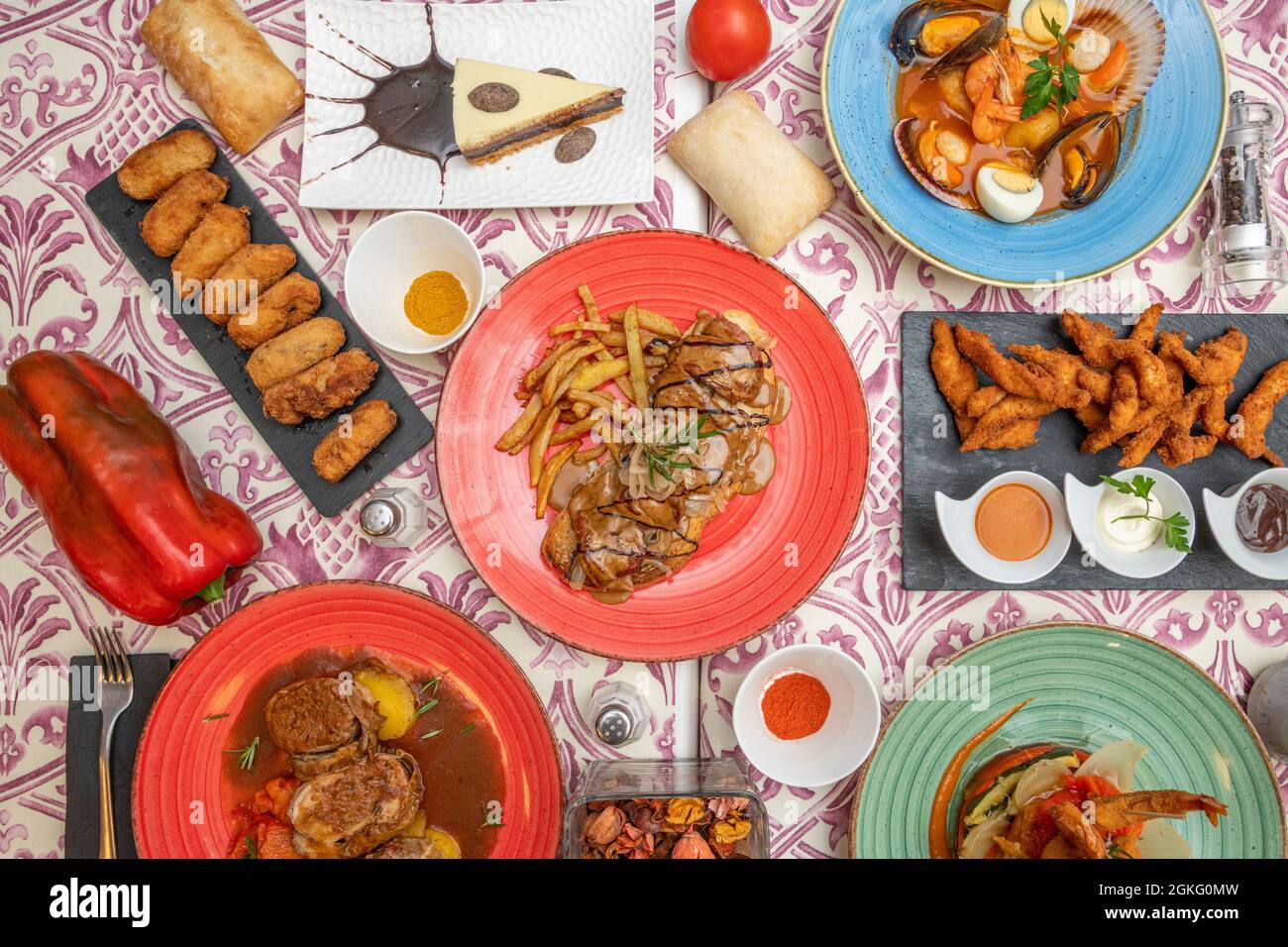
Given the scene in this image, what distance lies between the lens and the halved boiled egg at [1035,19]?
247 cm

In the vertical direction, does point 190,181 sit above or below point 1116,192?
above

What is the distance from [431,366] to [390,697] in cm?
101

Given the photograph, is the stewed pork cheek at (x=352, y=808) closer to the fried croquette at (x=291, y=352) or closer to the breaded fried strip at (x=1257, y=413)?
the fried croquette at (x=291, y=352)

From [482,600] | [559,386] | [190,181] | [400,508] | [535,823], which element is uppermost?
[190,181]

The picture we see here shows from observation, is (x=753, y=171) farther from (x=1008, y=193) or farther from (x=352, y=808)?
(x=352, y=808)

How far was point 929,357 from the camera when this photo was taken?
2.60m

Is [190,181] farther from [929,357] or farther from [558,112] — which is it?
[929,357]

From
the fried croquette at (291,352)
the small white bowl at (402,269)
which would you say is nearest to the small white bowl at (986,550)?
the small white bowl at (402,269)

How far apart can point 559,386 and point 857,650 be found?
1.22m

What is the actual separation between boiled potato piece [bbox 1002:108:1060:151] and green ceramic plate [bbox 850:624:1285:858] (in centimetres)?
146

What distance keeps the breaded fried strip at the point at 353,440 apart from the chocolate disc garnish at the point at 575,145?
94cm
